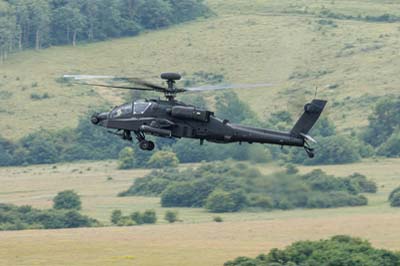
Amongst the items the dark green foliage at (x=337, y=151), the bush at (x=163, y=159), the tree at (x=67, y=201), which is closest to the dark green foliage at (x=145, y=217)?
the tree at (x=67, y=201)

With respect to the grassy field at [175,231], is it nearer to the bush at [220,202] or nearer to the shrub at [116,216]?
the bush at [220,202]

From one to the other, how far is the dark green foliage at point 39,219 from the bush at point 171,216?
261 inches

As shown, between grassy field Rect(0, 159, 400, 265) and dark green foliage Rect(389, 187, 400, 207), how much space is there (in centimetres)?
79

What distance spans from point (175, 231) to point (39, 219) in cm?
2045

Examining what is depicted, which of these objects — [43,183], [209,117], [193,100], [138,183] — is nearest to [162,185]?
[138,183]

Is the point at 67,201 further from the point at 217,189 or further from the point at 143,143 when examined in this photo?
the point at 143,143

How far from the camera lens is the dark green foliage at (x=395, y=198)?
145000mm

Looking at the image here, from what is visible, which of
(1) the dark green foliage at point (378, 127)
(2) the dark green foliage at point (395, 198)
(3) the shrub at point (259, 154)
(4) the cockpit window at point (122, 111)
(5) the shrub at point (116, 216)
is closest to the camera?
(4) the cockpit window at point (122, 111)

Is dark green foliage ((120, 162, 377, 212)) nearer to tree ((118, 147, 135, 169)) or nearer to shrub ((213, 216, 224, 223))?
shrub ((213, 216, 224, 223))

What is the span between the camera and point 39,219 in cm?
14700

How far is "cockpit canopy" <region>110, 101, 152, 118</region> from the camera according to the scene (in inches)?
2625

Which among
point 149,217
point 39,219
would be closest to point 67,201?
point 39,219

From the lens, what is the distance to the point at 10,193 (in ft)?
547

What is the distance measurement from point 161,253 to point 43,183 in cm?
6233
